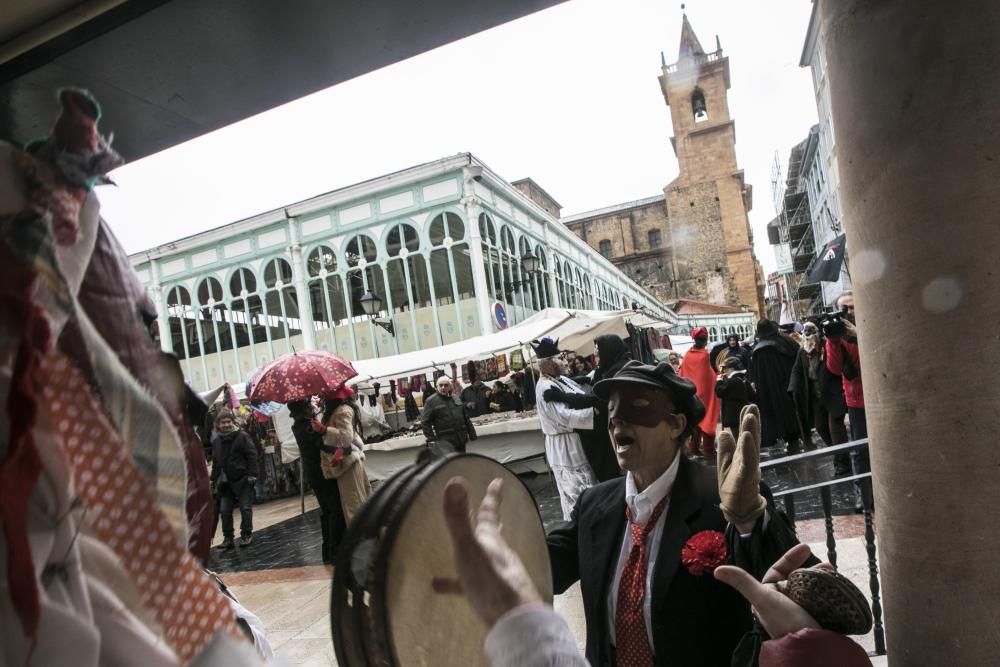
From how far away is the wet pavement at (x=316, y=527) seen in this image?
240 inches

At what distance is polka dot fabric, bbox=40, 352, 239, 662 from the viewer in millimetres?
643

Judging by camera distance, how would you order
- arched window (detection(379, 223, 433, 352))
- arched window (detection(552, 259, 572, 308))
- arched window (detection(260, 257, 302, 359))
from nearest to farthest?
arched window (detection(379, 223, 433, 352)) → arched window (detection(260, 257, 302, 359)) → arched window (detection(552, 259, 572, 308))

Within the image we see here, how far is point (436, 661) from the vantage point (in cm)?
92

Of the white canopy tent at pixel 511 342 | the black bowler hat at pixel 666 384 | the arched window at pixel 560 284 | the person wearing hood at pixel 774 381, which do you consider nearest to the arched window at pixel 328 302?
the white canopy tent at pixel 511 342

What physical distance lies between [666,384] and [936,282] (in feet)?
3.51

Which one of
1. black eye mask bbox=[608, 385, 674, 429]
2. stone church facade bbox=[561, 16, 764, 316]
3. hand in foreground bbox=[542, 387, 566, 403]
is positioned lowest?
hand in foreground bbox=[542, 387, 566, 403]

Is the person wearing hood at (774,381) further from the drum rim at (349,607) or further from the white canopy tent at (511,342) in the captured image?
the drum rim at (349,607)

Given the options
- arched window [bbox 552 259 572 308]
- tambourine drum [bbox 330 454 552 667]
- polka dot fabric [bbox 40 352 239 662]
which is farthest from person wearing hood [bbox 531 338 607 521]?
arched window [bbox 552 259 572 308]

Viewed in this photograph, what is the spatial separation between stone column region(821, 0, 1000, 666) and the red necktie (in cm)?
73

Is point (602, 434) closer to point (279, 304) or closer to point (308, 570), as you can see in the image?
point (308, 570)

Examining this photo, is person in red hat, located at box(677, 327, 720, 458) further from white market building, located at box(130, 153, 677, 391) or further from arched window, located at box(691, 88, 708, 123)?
arched window, located at box(691, 88, 708, 123)

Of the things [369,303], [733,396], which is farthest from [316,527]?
[733,396]

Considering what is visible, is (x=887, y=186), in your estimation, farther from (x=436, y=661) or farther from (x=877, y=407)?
(x=436, y=661)

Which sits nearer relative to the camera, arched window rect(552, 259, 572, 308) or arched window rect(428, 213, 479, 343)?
arched window rect(428, 213, 479, 343)
